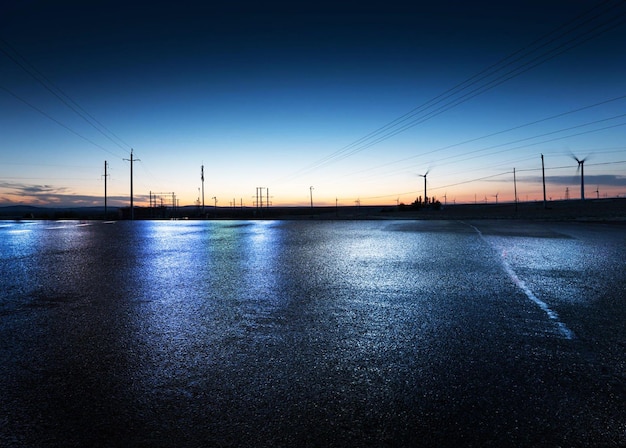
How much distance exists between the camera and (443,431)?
220cm

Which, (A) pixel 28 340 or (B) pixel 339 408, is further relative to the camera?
(A) pixel 28 340

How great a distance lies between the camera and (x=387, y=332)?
407 cm

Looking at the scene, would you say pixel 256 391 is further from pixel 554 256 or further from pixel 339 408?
pixel 554 256

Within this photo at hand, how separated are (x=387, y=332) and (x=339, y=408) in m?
1.74

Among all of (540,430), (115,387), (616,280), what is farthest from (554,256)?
(115,387)

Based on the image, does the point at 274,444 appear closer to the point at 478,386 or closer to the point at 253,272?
the point at 478,386

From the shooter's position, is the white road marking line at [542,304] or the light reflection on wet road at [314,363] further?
the white road marking line at [542,304]

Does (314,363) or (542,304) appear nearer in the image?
(314,363)

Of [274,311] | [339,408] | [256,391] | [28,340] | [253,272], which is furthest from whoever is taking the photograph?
[253,272]

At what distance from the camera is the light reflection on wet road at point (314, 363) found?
2244 mm

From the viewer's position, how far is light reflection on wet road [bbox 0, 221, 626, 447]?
224 centimetres

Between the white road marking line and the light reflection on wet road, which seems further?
the white road marking line

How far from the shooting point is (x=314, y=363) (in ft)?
10.5

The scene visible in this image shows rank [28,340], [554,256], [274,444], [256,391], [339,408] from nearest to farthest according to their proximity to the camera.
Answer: [274,444] < [339,408] < [256,391] < [28,340] < [554,256]
